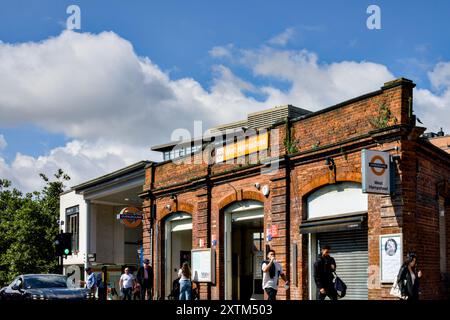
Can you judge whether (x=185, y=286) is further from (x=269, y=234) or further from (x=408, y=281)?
(x=408, y=281)

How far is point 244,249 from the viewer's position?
1057 inches

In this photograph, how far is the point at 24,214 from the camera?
47188 mm

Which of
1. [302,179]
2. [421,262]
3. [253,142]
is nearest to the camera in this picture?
[421,262]

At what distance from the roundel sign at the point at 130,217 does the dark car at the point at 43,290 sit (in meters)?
7.97

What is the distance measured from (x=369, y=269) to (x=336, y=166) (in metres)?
3.04

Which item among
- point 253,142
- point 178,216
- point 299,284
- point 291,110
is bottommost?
point 299,284

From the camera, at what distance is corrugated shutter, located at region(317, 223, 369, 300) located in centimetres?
1811

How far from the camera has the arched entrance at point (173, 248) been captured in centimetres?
2744

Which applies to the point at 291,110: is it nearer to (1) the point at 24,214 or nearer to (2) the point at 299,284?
(2) the point at 299,284

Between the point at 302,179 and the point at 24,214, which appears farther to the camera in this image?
the point at 24,214

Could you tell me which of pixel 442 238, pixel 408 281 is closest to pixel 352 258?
pixel 442 238

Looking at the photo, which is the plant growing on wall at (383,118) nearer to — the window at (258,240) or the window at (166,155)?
the window at (258,240)

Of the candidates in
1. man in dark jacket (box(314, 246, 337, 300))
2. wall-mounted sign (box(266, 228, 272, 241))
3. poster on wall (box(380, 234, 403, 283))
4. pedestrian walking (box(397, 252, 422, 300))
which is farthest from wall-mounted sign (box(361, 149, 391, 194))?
wall-mounted sign (box(266, 228, 272, 241))
